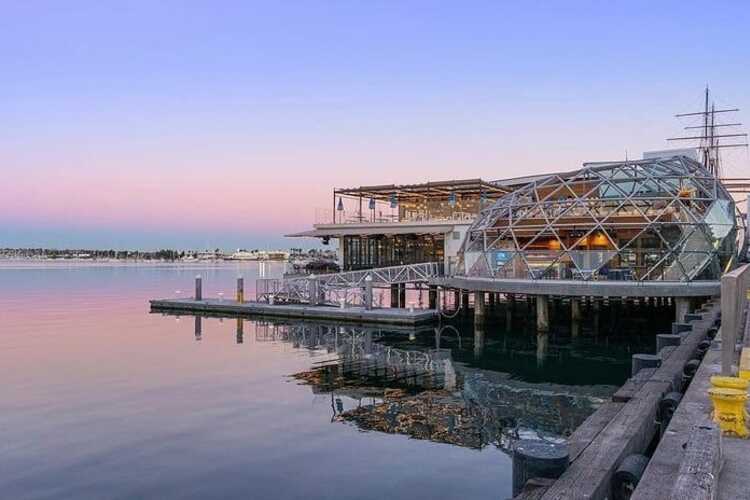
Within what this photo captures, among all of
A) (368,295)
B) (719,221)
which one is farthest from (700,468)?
(368,295)

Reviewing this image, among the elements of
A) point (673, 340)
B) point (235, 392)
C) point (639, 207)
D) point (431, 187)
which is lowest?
point (235, 392)

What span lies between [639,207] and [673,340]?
12957 millimetres

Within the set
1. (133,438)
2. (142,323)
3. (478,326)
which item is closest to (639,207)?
(478,326)

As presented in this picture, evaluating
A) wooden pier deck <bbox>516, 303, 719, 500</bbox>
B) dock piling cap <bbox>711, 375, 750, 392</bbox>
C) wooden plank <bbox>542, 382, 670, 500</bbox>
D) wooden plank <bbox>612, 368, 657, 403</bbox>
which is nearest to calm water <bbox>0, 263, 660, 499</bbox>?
wooden plank <bbox>612, 368, 657, 403</bbox>

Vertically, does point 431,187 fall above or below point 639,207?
above

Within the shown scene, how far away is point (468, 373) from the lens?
18.1 meters

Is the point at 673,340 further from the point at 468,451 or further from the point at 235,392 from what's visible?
the point at 235,392

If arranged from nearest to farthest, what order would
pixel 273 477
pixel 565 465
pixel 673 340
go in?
pixel 565 465
pixel 273 477
pixel 673 340

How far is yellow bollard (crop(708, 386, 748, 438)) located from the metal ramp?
24.3m

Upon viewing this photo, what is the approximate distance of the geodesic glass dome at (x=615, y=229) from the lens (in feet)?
78.1

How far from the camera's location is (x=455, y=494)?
8758mm

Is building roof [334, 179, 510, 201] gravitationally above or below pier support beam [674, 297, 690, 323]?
above

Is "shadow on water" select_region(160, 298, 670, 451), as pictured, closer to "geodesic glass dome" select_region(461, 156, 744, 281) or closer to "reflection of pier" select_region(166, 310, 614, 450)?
"reflection of pier" select_region(166, 310, 614, 450)

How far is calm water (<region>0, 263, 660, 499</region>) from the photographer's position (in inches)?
368
